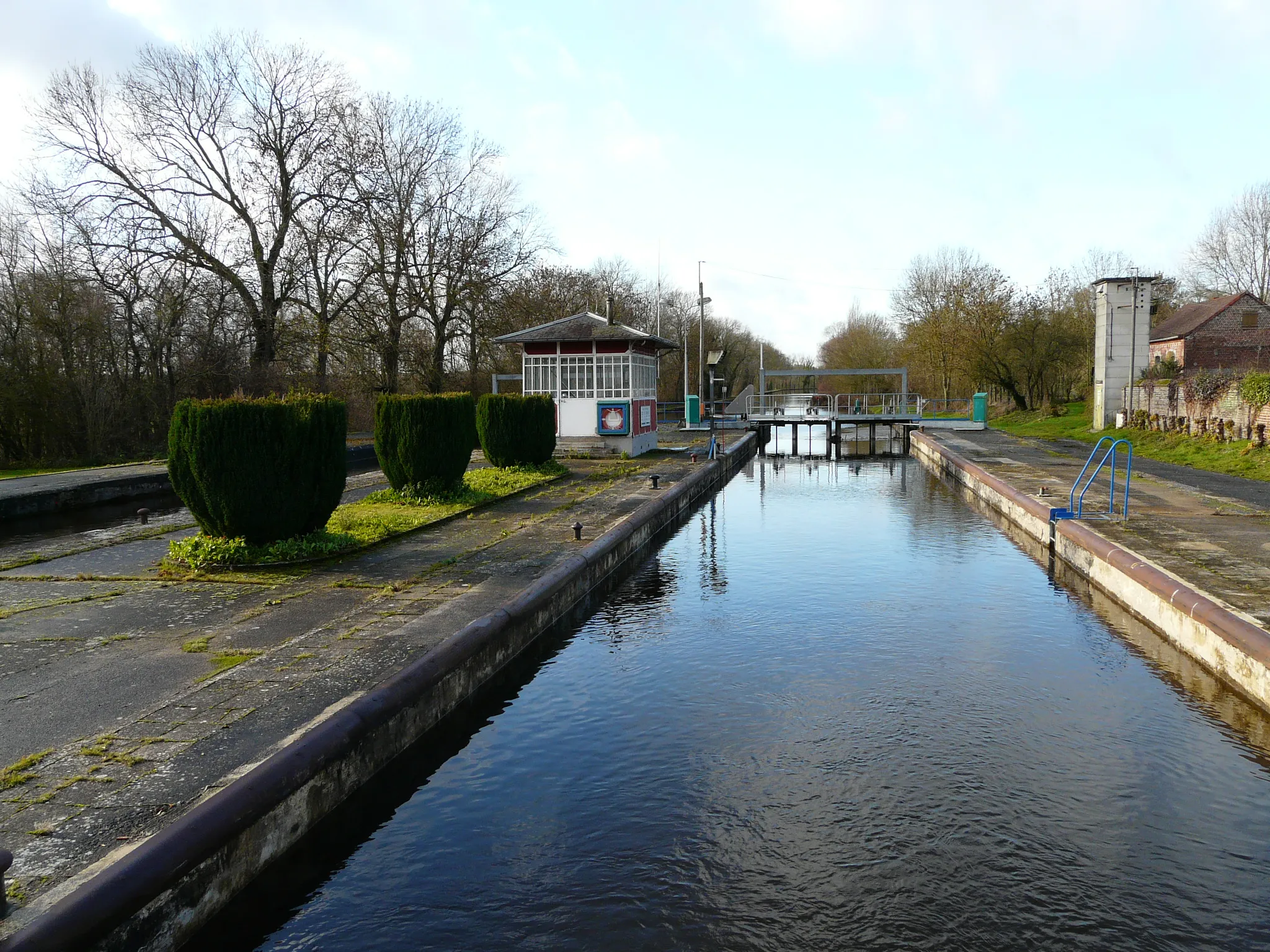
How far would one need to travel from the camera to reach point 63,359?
24219 mm

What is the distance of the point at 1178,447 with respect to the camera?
76.8ft

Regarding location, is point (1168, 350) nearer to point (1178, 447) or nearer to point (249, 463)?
point (1178, 447)

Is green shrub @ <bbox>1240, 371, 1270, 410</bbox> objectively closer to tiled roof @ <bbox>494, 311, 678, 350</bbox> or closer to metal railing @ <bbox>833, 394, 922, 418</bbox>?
tiled roof @ <bbox>494, 311, 678, 350</bbox>

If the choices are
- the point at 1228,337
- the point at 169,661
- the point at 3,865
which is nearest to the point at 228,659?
the point at 169,661

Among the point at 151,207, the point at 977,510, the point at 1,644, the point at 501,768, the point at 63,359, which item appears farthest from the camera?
the point at 151,207

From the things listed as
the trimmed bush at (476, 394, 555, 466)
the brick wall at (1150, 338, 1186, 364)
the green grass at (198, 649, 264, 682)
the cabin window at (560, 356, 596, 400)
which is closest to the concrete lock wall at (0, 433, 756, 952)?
the green grass at (198, 649, 264, 682)

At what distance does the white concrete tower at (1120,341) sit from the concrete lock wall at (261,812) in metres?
29.6

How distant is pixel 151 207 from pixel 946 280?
43708mm

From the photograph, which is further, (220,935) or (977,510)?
(977,510)

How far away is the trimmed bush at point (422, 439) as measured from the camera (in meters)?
14.5

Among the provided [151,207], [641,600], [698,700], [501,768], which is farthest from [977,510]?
[151,207]

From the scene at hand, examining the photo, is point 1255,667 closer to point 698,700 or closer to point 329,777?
point 698,700

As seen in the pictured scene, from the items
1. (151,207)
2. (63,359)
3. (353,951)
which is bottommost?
(353,951)

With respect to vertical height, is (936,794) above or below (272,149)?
below
